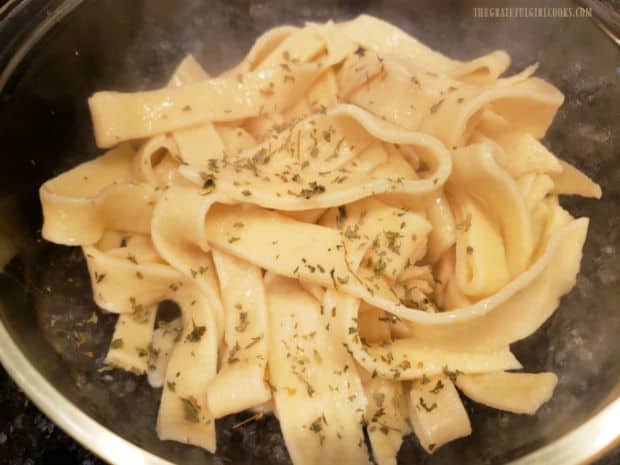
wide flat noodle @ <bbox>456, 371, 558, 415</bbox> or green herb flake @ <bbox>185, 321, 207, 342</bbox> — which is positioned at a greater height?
green herb flake @ <bbox>185, 321, 207, 342</bbox>

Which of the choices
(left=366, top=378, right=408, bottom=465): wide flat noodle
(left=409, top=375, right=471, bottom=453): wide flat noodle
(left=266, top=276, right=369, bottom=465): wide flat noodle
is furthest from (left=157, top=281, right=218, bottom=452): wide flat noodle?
(left=409, top=375, right=471, bottom=453): wide flat noodle

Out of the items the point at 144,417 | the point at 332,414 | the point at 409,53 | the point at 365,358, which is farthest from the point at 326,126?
the point at 144,417

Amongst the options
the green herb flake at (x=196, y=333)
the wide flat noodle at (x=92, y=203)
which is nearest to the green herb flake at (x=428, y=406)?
the green herb flake at (x=196, y=333)

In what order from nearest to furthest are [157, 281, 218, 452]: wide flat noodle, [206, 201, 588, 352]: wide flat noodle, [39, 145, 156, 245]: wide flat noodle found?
[157, 281, 218, 452]: wide flat noodle
[206, 201, 588, 352]: wide flat noodle
[39, 145, 156, 245]: wide flat noodle

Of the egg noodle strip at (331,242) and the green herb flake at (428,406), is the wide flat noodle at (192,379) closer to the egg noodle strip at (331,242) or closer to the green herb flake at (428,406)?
the egg noodle strip at (331,242)

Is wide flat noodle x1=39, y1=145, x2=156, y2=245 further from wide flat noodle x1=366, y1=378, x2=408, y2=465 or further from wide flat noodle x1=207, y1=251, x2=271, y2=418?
wide flat noodle x1=366, y1=378, x2=408, y2=465

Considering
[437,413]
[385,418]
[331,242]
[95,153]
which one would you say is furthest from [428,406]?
[95,153]

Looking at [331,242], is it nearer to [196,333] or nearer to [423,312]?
[423,312]
